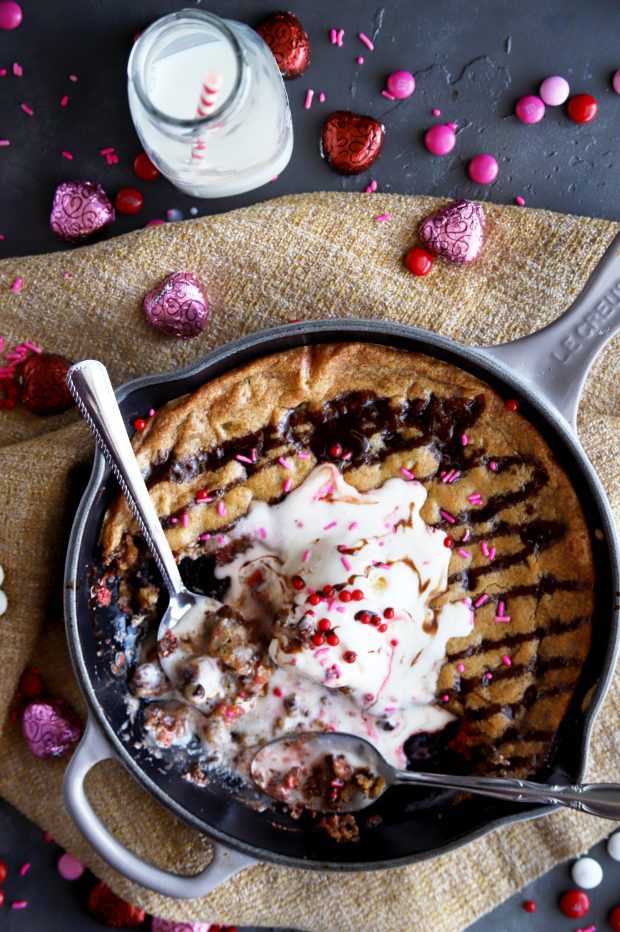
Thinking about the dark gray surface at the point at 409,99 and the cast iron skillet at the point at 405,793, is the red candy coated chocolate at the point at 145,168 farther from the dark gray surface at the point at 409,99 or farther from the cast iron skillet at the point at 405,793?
the cast iron skillet at the point at 405,793

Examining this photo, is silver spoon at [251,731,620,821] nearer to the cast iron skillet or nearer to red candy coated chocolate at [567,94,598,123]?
the cast iron skillet

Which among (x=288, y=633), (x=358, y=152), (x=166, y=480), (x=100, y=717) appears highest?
(x=358, y=152)

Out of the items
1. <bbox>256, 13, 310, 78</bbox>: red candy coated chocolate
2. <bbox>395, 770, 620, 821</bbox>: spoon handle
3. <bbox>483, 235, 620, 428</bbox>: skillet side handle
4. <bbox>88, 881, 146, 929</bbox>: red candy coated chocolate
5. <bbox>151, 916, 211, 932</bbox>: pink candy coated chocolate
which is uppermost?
<bbox>256, 13, 310, 78</bbox>: red candy coated chocolate

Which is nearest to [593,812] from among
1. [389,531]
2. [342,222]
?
[389,531]

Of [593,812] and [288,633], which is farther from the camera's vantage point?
[288,633]

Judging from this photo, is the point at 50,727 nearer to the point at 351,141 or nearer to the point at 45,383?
the point at 45,383

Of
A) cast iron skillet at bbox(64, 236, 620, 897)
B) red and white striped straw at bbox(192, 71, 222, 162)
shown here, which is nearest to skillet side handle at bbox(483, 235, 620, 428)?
cast iron skillet at bbox(64, 236, 620, 897)

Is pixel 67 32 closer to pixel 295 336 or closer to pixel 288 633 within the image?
pixel 295 336
